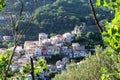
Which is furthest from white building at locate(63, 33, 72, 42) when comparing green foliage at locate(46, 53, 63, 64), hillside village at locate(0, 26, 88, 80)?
green foliage at locate(46, 53, 63, 64)

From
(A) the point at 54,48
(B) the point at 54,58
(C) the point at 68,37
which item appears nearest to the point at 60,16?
(C) the point at 68,37

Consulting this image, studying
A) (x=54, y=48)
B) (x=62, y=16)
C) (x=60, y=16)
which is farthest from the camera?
(x=62, y=16)

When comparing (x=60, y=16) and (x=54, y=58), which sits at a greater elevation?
(x=54, y=58)

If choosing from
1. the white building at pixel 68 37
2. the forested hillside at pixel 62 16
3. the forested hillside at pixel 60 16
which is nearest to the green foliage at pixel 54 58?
the white building at pixel 68 37

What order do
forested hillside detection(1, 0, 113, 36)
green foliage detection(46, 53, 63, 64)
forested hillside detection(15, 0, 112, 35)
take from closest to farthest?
green foliage detection(46, 53, 63, 64), forested hillside detection(1, 0, 113, 36), forested hillside detection(15, 0, 112, 35)

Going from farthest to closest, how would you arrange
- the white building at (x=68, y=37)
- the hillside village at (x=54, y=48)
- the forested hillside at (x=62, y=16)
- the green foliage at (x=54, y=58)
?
1. the forested hillside at (x=62, y=16)
2. the white building at (x=68, y=37)
3. the hillside village at (x=54, y=48)
4. the green foliage at (x=54, y=58)

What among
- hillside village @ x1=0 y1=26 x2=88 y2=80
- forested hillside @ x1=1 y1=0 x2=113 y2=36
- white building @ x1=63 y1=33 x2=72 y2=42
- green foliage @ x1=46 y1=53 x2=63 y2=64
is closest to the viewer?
green foliage @ x1=46 y1=53 x2=63 y2=64

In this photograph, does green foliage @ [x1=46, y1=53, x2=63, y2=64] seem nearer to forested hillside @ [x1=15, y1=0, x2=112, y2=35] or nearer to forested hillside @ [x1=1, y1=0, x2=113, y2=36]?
forested hillside @ [x1=1, y1=0, x2=113, y2=36]

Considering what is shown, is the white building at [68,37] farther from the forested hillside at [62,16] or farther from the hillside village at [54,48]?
the forested hillside at [62,16]

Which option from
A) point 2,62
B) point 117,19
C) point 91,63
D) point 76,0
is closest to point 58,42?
point 76,0

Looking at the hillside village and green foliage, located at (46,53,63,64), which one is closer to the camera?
green foliage, located at (46,53,63,64)

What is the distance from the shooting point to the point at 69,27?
77.9 metres

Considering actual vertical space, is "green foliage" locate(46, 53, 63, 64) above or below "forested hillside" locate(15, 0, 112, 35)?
above

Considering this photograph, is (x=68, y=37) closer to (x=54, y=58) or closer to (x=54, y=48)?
(x=54, y=48)
